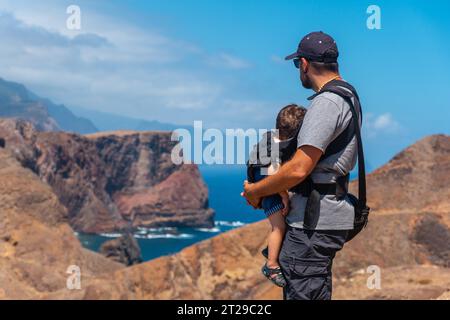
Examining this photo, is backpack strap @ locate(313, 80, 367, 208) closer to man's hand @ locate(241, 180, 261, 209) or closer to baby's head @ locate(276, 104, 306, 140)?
baby's head @ locate(276, 104, 306, 140)

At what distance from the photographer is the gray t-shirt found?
554 cm

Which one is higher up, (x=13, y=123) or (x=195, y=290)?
(x=13, y=123)

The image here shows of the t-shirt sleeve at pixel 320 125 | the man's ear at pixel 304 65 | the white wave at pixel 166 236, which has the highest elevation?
the man's ear at pixel 304 65

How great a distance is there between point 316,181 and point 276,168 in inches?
18.7

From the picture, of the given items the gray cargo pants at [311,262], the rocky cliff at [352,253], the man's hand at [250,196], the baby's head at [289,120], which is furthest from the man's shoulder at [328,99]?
the rocky cliff at [352,253]

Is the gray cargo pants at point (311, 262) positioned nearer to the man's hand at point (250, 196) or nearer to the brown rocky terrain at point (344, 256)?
the man's hand at point (250, 196)

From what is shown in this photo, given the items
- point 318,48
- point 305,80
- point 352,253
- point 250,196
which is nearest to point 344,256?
point 352,253

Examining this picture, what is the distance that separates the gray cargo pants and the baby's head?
0.88 metres

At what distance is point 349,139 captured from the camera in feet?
19.1

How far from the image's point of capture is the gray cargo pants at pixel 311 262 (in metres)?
5.81

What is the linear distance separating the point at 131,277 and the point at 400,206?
491 inches

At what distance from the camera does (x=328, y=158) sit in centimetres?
579
